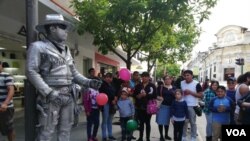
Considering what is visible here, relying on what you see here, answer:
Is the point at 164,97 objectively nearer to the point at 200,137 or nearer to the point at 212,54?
the point at 200,137

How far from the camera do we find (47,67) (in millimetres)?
4816

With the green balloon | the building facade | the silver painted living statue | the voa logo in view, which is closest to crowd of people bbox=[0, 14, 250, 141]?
the silver painted living statue

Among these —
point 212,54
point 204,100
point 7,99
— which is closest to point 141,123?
point 204,100

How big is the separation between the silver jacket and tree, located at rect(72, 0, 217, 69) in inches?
246

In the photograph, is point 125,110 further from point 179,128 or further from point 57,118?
point 57,118

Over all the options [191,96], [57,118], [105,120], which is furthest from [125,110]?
[57,118]

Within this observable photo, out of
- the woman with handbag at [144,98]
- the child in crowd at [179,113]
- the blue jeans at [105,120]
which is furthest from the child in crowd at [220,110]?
the blue jeans at [105,120]

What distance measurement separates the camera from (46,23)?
475 centimetres

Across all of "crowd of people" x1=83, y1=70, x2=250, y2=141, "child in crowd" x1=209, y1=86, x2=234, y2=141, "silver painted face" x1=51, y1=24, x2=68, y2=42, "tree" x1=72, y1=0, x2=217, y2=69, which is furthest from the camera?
"tree" x1=72, y1=0, x2=217, y2=69

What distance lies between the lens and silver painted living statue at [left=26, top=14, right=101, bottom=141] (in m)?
4.63

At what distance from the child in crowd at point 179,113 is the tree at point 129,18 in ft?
10.6

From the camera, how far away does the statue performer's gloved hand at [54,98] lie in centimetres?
462

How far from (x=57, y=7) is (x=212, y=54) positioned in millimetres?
75852

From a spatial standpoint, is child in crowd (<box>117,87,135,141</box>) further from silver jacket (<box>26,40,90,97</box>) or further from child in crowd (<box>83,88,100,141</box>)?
silver jacket (<box>26,40,90,97</box>)
